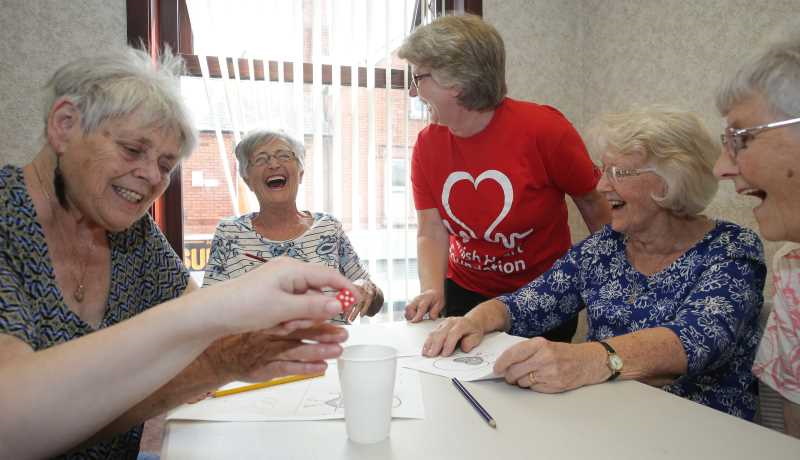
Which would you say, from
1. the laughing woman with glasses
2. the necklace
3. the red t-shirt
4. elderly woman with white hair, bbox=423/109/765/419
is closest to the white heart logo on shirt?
the red t-shirt

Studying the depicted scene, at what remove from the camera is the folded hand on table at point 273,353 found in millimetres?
776

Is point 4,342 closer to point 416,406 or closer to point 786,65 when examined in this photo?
point 416,406

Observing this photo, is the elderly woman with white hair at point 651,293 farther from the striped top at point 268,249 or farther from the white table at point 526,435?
the striped top at point 268,249

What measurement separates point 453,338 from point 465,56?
995mm

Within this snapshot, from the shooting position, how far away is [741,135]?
3.14ft

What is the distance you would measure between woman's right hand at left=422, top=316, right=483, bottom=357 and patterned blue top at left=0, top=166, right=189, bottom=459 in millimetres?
602

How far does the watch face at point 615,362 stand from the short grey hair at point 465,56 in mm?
1041

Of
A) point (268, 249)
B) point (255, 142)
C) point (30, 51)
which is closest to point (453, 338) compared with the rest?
point (268, 249)

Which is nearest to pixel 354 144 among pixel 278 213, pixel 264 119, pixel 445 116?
pixel 264 119

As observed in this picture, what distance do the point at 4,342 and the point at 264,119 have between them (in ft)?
6.79

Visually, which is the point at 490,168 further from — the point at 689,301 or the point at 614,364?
the point at 614,364

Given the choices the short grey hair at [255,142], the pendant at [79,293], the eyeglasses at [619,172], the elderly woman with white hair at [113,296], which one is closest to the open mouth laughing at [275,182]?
the short grey hair at [255,142]

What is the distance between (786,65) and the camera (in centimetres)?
88

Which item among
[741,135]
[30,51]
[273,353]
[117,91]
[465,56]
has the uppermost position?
[30,51]
